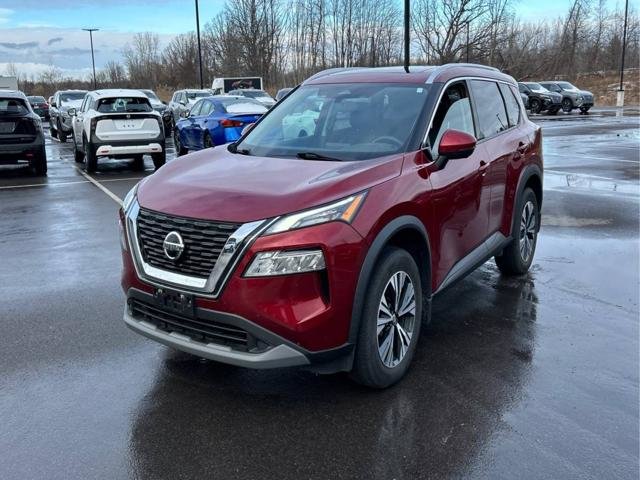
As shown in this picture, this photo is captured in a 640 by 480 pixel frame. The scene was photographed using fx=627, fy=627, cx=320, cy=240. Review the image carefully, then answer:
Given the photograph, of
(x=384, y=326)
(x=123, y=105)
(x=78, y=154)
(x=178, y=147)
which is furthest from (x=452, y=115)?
(x=178, y=147)

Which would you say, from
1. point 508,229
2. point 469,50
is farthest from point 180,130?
point 469,50

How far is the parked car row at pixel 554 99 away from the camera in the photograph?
121ft

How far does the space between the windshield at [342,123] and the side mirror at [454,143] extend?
0.25 metres

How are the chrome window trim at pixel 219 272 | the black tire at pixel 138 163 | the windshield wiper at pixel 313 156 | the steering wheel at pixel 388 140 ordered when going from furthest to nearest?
1. the black tire at pixel 138 163
2. the steering wheel at pixel 388 140
3. the windshield wiper at pixel 313 156
4. the chrome window trim at pixel 219 272

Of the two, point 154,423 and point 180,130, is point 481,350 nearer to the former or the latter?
point 154,423

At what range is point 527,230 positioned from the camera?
20.4 ft

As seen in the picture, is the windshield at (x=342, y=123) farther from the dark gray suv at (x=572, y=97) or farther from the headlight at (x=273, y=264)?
the dark gray suv at (x=572, y=97)

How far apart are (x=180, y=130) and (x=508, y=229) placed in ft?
41.9

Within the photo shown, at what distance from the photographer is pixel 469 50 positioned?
1934 inches

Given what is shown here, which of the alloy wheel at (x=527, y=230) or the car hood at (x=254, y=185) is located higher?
the car hood at (x=254, y=185)

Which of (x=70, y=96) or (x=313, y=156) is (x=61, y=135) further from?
(x=313, y=156)

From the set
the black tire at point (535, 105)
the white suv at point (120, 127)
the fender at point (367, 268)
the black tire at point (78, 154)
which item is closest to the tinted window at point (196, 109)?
the white suv at point (120, 127)

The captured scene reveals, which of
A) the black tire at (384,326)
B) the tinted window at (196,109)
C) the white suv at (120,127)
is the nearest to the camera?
the black tire at (384,326)

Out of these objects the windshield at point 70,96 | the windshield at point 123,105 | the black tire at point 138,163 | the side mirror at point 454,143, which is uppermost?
the windshield at point 70,96
